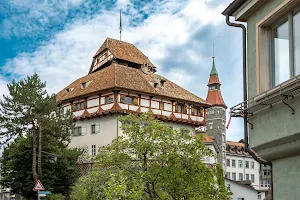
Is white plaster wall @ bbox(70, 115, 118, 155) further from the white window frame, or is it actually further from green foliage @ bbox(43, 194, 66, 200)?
the white window frame

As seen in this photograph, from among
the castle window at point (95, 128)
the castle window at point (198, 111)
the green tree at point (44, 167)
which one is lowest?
the green tree at point (44, 167)

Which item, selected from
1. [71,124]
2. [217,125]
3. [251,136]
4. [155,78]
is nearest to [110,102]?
[71,124]

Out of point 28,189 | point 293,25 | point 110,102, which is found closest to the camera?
point 293,25

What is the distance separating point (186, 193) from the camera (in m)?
17.6

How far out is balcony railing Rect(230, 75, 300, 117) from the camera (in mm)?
6572

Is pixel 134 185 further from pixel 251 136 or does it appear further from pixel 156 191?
pixel 251 136

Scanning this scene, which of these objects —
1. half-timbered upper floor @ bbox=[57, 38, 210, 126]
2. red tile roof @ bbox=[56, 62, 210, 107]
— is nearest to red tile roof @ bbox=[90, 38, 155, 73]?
half-timbered upper floor @ bbox=[57, 38, 210, 126]

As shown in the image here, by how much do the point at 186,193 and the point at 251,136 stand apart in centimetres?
1007

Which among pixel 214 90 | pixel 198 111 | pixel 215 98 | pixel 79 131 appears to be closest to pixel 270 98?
pixel 79 131

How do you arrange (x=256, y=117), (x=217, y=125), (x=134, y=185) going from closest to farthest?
(x=256, y=117) < (x=134, y=185) < (x=217, y=125)

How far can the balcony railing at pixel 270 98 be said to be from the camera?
657cm

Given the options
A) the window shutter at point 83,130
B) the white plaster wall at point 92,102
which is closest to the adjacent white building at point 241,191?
the window shutter at point 83,130

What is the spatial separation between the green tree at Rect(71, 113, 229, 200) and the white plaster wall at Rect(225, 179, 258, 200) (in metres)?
37.9

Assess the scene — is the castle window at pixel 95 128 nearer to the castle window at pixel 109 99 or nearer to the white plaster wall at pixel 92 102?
the white plaster wall at pixel 92 102
